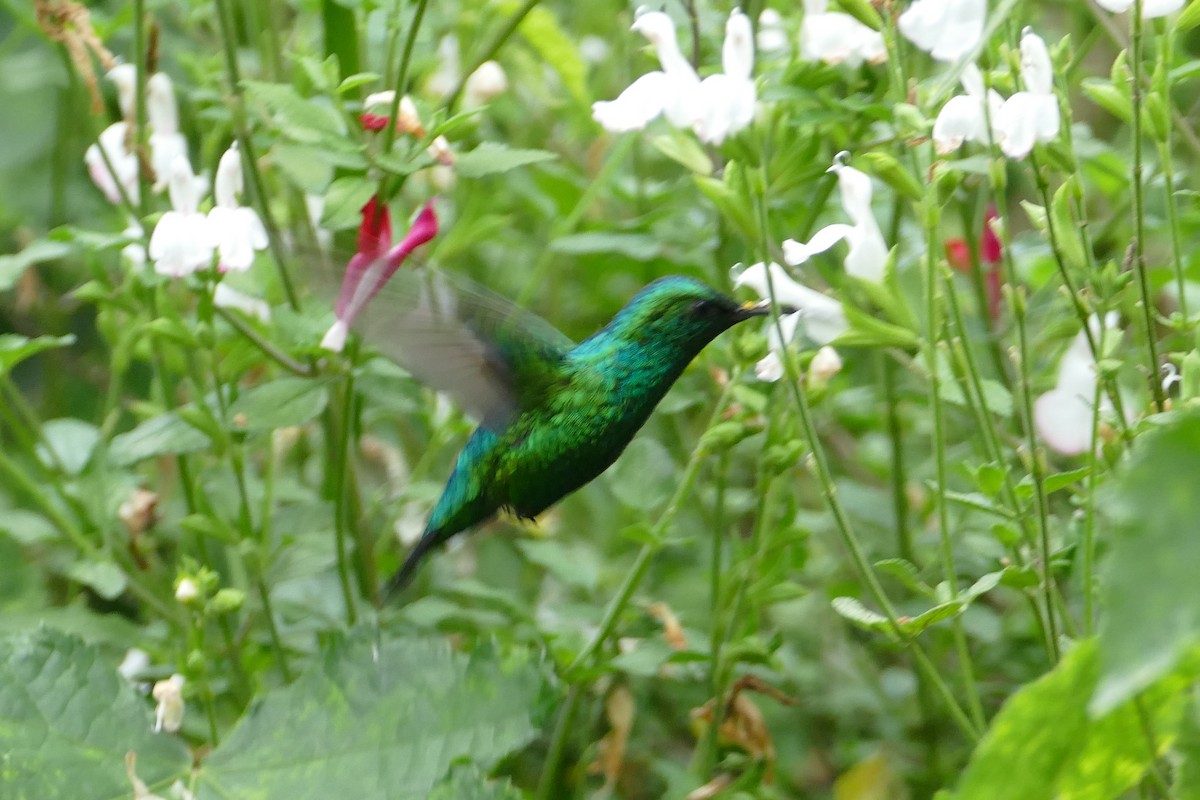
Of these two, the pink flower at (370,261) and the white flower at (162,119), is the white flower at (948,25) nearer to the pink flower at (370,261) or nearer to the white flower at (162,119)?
the pink flower at (370,261)

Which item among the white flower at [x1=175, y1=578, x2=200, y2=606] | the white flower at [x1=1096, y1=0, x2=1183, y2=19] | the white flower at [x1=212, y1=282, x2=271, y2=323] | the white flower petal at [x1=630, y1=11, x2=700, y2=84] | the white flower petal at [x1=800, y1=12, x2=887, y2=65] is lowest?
the white flower at [x1=175, y1=578, x2=200, y2=606]

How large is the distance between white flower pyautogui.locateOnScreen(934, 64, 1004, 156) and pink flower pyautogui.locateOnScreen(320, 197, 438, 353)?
33 cm

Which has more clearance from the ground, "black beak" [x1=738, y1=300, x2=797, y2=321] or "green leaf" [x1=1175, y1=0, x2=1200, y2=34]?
"green leaf" [x1=1175, y1=0, x2=1200, y2=34]

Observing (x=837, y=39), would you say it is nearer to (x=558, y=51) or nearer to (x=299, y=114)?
(x=299, y=114)

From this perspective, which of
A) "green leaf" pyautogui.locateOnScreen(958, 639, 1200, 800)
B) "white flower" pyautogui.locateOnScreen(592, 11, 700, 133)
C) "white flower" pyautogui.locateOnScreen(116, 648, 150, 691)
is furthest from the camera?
"white flower" pyautogui.locateOnScreen(116, 648, 150, 691)

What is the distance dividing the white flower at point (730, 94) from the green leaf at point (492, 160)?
0.14m

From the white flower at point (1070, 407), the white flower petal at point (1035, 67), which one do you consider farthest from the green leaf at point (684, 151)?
the white flower at point (1070, 407)

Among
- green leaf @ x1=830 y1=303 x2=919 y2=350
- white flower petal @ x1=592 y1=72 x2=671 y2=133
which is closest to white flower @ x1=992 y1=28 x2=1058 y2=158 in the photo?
green leaf @ x1=830 y1=303 x2=919 y2=350

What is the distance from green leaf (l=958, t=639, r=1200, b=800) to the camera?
0.64 m

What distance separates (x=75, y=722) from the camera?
3.33 feet

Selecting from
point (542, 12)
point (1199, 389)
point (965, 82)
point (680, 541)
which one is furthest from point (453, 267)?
point (1199, 389)

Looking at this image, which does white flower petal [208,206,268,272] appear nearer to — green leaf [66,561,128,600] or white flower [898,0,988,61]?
green leaf [66,561,128,600]

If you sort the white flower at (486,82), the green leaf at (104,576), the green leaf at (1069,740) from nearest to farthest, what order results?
the green leaf at (1069,740) → the green leaf at (104,576) → the white flower at (486,82)

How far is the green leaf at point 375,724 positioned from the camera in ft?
3.23
